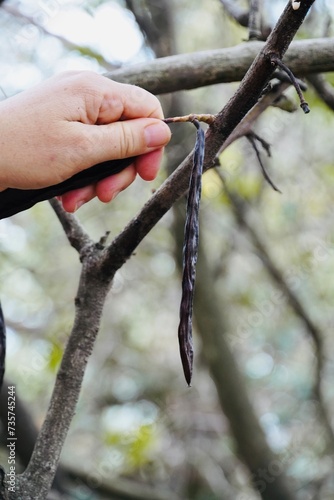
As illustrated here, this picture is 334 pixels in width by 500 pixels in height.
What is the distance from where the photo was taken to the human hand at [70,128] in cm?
50

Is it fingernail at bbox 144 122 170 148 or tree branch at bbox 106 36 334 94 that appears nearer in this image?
fingernail at bbox 144 122 170 148

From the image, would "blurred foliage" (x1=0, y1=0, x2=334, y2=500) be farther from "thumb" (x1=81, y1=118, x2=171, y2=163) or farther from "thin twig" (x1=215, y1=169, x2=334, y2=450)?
"thumb" (x1=81, y1=118, x2=171, y2=163)

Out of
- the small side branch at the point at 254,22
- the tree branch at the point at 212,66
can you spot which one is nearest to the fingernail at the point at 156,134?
the tree branch at the point at 212,66

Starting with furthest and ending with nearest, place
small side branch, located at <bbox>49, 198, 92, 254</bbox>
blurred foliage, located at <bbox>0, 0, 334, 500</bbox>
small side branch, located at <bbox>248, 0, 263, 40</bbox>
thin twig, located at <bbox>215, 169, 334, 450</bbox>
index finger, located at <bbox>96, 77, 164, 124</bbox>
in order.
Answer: blurred foliage, located at <bbox>0, 0, 334, 500</bbox> → thin twig, located at <bbox>215, 169, 334, 450</bbox> → small side branch, located at <bbox>248, 0, 263, 40</bbox> → small side branch, located at <bbox>49, 198, 92, 254</bbox> → index finger, located at <bbox>96, 77, 164, 124</bbox>

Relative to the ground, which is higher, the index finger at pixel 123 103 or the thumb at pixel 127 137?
the index finger at pixel 123 103

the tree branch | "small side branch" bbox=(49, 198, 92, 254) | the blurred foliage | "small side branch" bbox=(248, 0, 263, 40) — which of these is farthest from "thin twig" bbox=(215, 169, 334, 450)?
"small side branch" bbox=(49, 198, 92, 254)

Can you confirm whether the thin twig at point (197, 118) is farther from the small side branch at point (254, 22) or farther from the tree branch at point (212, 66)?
the small side branch at point (254, 22)

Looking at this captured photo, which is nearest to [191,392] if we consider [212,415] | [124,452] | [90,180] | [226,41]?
[212,415]

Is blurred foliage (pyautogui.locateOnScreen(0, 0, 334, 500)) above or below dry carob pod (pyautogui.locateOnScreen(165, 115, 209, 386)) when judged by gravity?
below

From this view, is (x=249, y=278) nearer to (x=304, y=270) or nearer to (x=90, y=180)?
(x=304, y=270)

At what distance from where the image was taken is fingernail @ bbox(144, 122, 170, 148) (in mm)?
542

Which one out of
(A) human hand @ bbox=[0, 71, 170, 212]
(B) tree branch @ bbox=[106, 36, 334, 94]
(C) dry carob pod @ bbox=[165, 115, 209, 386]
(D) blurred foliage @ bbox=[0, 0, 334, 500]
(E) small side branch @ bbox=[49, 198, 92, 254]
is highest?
(A) human hand @ bbox=[0, 71, 170, 212]

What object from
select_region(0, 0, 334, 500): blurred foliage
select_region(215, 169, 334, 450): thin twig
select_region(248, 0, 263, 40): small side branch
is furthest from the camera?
select_region(0, 0, 334, 500): blurred foliage

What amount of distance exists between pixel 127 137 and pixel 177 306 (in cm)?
214
